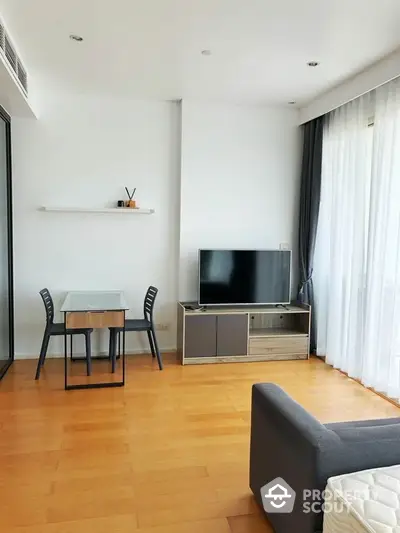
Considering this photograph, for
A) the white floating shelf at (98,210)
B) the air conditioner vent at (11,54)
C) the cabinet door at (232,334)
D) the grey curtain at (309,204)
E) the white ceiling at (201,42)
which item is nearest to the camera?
the white ceiling at (201,42)

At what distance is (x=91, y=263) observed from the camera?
518 centimetres

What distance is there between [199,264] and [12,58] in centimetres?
269

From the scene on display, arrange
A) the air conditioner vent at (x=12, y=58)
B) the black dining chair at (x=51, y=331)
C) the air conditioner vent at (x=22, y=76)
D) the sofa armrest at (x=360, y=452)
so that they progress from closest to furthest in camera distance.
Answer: the sofa armrest at (x=360, y=452), the air conditioner vent at (x=12, y=58), the air conditioner vent at (x=22, y=76), the black dining chair at (x=51, y=331)

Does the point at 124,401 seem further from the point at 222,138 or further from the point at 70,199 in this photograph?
the point at 222,138

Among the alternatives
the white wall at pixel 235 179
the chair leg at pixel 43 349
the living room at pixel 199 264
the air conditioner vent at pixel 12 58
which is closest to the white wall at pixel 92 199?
the living room at pixel 199 264

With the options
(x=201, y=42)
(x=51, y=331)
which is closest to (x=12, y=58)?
(x=201, y=42)

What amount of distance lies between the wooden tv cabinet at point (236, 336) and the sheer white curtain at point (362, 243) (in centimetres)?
28

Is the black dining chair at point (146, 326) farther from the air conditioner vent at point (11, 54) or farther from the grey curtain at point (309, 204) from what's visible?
the air conditioner vent at point (11, 54)

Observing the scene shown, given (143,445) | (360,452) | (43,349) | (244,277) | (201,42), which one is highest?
(201,42)

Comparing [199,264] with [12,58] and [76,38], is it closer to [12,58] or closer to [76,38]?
[76,38]

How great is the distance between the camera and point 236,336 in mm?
5109

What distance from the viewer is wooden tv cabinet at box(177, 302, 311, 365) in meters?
4.99

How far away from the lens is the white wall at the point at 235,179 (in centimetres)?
→ 527

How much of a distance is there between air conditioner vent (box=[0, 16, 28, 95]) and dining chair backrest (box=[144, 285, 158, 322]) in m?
2.32
